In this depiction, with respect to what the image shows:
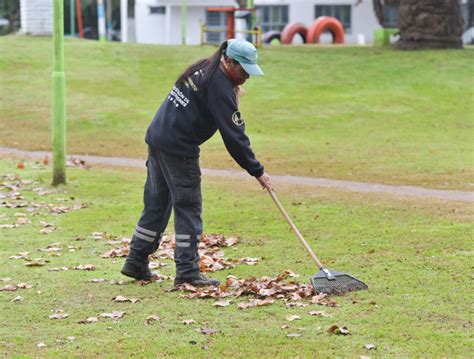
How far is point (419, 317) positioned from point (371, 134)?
14.5 metres

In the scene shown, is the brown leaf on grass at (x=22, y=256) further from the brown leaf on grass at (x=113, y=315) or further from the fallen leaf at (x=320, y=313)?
the fallen leaf at (x=320, y=313)

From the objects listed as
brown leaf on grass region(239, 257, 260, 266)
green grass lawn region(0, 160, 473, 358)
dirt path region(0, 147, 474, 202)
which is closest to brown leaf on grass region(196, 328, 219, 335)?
green grass lawn region(0, 160, 473, 358)

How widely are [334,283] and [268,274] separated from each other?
3.51 ft

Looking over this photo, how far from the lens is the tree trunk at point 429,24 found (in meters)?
30.5

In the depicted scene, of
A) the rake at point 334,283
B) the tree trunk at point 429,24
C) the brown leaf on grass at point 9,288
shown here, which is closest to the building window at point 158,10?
the tree trunk at point 429,24

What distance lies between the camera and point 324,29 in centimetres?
4956

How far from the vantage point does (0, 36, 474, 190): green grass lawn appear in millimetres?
18547

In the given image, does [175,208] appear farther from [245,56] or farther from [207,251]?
[207,251]

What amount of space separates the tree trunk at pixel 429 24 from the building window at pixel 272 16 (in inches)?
1078

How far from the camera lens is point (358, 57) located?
3158cm

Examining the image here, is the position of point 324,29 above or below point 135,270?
below

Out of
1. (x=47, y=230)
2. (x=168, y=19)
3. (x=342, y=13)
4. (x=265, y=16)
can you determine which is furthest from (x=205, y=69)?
(x=168, y=19)

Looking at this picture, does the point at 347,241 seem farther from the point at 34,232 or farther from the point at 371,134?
the point at 371,134

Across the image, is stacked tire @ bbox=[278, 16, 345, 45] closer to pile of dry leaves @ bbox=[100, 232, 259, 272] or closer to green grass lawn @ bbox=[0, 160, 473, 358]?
green grass lawn @ bbox=[0, 160, 473, 358]
